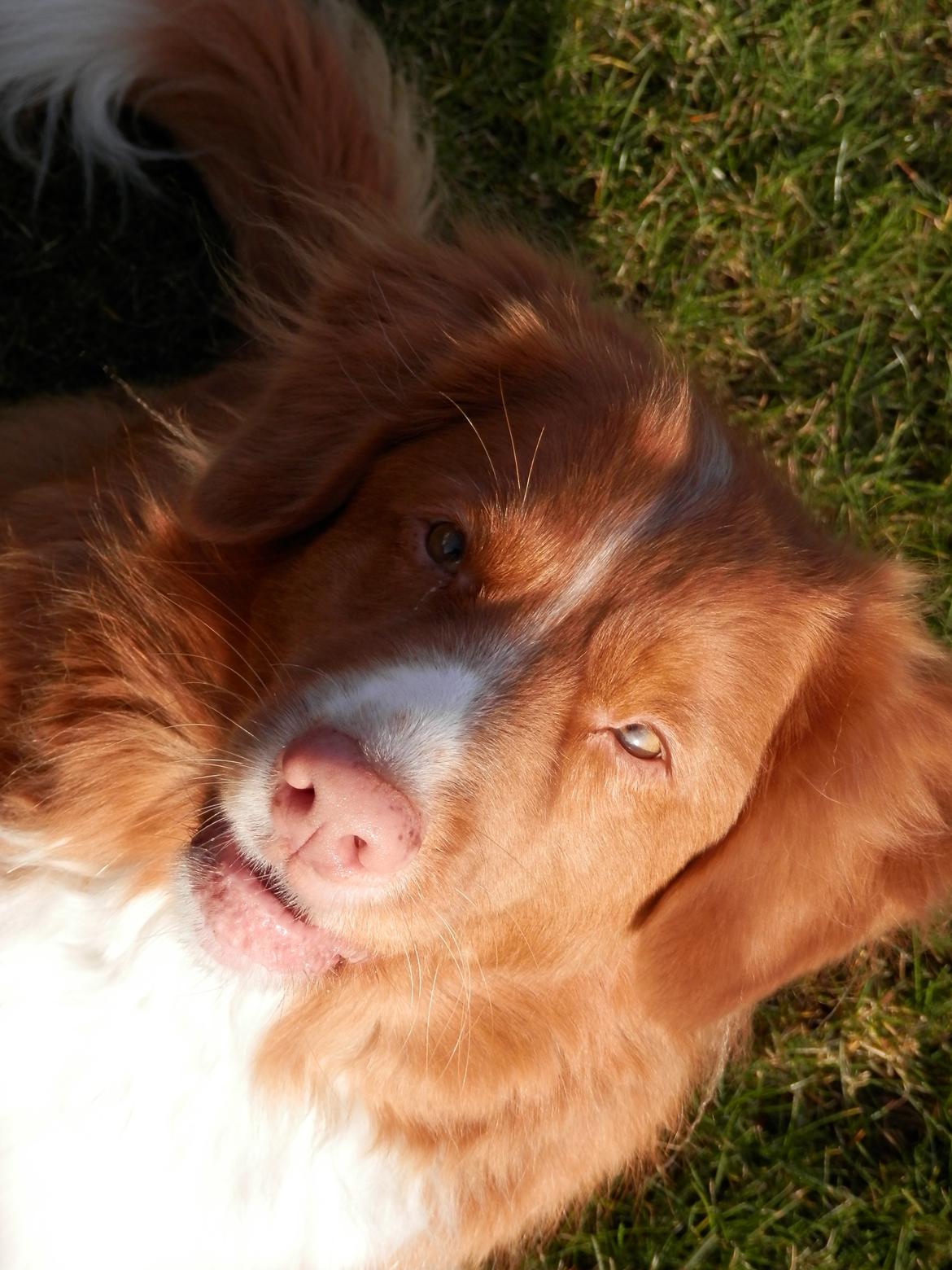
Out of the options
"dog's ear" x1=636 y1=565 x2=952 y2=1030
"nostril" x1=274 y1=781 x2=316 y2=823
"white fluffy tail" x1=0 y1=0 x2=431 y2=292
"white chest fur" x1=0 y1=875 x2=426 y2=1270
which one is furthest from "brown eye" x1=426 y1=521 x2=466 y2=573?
"white fluffy tail" x1=0 y1=0 x2=431 y2=292

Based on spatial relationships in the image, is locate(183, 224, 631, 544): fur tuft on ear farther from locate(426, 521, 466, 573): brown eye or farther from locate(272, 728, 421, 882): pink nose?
locate(272, 728, 421, 882): pink nose

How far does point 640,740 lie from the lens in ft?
7.79

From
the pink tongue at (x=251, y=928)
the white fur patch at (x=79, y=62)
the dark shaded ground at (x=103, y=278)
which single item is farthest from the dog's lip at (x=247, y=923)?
the white fur patch at (x=79, y=62)

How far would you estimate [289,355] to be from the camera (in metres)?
2.79

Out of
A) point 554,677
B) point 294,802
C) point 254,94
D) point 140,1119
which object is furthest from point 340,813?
point 254,94

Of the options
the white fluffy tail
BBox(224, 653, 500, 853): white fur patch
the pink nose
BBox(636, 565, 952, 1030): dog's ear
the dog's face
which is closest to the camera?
the pink nose

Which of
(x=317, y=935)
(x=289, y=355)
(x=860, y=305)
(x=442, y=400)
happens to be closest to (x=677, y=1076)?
(x=317, y=935)

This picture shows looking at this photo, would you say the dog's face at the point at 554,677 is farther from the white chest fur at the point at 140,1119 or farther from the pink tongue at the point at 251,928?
the white chest fur at the point at 140,1119

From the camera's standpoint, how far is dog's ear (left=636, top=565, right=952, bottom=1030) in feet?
8.46

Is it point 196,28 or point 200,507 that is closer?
point 200,507

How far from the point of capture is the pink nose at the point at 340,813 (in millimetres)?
1957

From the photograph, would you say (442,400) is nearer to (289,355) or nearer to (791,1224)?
(289,355)

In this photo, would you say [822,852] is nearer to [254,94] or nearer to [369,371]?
[369,371]

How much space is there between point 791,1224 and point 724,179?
3.54 meters
